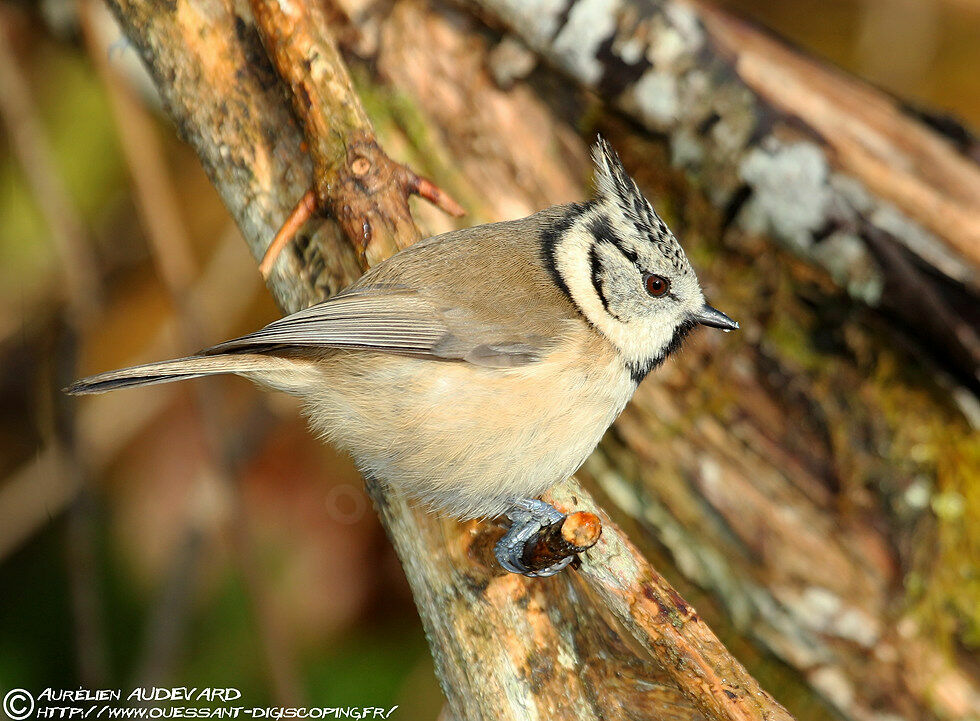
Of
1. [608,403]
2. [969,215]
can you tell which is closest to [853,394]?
[969,215]

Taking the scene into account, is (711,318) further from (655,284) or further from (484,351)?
(484,351)

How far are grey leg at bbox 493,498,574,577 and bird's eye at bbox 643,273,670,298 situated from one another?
64 centimetres

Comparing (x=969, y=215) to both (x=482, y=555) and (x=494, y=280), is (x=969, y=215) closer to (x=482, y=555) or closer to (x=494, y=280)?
(x=494, y=280)

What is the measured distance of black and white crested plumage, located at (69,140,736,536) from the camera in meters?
2.21

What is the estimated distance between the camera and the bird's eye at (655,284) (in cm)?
243

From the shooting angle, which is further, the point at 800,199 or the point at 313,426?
the point at 800,199

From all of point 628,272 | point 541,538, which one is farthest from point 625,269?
point 541,538

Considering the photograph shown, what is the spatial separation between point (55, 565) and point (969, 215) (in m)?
3.73

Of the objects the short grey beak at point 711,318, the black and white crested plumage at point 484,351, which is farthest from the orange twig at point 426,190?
the short grey beak at point 711,318

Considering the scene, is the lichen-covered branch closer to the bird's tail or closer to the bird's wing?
the bird's wing

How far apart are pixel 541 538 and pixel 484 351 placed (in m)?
0.56

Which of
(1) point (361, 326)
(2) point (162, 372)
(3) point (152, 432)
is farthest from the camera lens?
(3) point (152, 432)

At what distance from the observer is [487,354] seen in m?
2.26

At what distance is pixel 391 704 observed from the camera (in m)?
3.52
